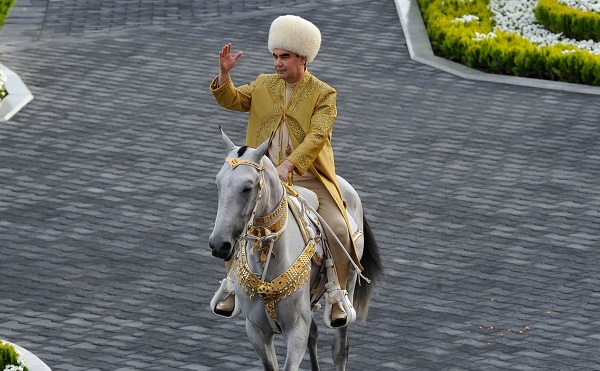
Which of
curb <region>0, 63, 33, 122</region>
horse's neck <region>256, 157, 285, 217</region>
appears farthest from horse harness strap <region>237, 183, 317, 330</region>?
curb <region>0, 63, 33, 122</region>

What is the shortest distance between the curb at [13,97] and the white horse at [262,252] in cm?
849

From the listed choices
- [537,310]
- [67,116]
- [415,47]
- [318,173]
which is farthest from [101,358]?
[415,47]

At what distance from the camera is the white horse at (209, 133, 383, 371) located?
800 centimetres

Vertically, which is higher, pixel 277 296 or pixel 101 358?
pixel 277 296

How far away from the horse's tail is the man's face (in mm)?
1783

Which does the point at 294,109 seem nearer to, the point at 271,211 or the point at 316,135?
the point at 316,135

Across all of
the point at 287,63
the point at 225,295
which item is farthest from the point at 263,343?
the point at 287,63

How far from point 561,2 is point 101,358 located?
37.4 feet

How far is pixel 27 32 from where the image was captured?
66.9 feet

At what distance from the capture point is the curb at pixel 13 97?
56.1 feet

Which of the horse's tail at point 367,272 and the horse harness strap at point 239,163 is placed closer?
the horse harness strap at point 239,163

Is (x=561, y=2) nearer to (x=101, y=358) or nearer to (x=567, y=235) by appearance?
(x=567, y=235)

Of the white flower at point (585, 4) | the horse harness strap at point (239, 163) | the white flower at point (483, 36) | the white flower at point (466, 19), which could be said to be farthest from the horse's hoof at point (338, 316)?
the white flower at point (585, 4)

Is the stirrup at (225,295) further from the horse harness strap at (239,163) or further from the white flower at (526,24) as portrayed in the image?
the white flower at (526,24)
